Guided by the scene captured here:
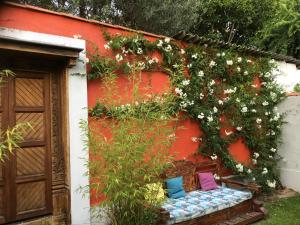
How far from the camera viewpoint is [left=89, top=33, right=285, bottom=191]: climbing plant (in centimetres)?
609

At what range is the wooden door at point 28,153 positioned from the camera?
192 inches

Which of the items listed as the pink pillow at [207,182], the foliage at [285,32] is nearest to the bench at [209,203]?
the pink pillow at [207,182]

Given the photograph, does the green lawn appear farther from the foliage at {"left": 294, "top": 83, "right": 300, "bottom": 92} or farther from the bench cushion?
the foliage at {"left": 294, "top": 83, "right": 300, "bottom": 92}

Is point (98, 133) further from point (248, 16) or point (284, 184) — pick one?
point (248, 16)

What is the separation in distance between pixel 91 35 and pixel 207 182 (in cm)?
377

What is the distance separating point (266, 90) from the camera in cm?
847

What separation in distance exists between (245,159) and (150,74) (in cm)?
341

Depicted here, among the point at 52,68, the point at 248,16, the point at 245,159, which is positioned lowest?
the point at 245,159

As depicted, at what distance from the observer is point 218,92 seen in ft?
24.8

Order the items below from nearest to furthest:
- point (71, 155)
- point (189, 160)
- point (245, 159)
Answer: point (71, 155)
point (189, 160)
point (245, 159)

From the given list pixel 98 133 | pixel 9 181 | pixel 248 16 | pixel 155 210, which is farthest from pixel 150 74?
pixel 248 16

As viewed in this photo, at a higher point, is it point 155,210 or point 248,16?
point 248,16

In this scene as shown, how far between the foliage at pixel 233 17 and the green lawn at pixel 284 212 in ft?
32.9

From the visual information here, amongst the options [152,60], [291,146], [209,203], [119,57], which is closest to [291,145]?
[291,146]
